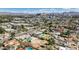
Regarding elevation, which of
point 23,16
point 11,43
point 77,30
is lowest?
point 11,43

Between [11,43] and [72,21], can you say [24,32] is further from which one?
[72,21]

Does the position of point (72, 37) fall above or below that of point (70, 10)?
below
